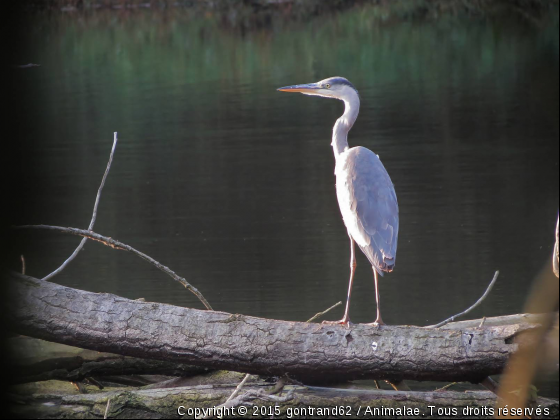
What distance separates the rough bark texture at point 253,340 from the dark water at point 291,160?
234 centimetres

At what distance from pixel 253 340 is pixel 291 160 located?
9103mm

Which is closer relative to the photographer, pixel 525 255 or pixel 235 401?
pixel 235 401

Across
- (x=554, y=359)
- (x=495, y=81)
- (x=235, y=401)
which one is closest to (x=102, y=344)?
(x=235, y=401)

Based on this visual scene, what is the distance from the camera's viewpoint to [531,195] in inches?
393

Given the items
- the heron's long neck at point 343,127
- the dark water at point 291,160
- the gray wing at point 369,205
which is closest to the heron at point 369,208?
the gray wing at point 369,205

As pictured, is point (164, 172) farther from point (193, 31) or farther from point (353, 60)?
point (193, 31)

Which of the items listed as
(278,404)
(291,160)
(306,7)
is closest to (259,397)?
(278,404)

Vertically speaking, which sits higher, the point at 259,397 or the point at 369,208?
the point at 369,208

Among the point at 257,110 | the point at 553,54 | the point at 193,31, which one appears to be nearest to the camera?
the point at 257,110

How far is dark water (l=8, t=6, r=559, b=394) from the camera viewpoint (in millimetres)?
7383

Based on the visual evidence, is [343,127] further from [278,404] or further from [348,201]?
[278,404]

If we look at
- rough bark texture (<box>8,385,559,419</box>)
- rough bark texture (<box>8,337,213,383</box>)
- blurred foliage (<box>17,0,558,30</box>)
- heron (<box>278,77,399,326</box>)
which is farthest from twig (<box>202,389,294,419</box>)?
blurred foliage (<box>17,0,558,30</box>)

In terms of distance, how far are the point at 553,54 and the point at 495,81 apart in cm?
310

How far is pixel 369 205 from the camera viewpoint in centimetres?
483
